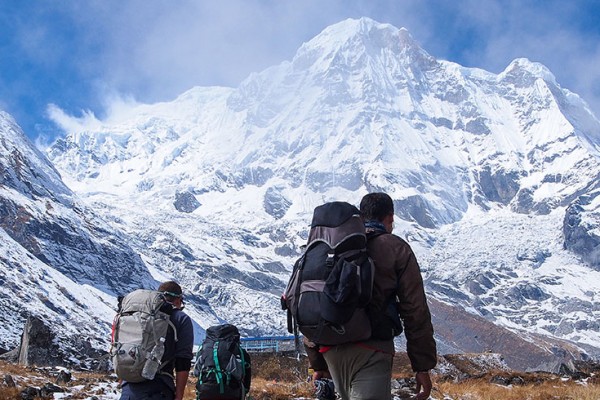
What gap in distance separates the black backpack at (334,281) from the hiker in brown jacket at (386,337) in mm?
179

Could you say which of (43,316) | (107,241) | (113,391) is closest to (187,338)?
(113,391)

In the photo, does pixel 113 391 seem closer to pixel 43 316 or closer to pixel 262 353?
pixel 262 353

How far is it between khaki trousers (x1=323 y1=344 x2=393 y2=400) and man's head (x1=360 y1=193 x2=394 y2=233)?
1.37m

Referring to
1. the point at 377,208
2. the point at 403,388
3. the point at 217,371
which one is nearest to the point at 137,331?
the point at 217,371

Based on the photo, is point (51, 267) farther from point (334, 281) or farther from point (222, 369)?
point (334, 281)

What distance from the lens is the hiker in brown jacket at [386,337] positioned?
5645 mm

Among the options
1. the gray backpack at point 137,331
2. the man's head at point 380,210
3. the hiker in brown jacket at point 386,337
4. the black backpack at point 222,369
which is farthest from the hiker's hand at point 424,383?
the black backpack at point 222,369

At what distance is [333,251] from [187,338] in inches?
112

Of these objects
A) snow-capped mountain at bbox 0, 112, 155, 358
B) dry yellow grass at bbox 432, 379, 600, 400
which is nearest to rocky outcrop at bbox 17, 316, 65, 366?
dry yellow grass at bbox 432, 379, 600, 400

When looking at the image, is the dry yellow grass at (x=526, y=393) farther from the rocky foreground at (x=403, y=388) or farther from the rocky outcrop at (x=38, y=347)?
the rocky outcrop at (x=38, y=347)

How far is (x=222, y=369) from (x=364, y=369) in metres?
3.23

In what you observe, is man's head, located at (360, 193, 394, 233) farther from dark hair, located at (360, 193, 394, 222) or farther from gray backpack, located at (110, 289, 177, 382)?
gray backpack, located at (110, 289, 177, 382)

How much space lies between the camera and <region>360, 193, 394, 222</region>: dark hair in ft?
20.9

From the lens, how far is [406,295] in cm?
576
